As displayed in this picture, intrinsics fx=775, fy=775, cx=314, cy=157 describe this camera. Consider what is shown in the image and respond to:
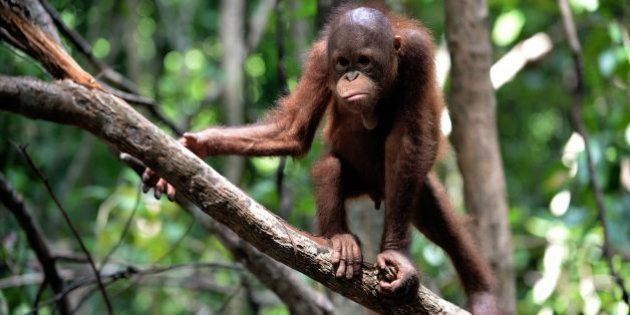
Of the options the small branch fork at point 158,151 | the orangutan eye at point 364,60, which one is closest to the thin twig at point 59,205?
the small branch fork at point 158,151

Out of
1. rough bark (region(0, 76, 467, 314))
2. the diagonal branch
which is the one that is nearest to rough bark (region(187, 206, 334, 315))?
the diagonal branch

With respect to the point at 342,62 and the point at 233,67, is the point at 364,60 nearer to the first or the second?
the point at 342,62

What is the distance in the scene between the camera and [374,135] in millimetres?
3789

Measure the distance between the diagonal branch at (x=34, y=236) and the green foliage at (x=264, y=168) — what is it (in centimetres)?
34

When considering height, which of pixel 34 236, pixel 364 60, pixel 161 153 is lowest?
pixel 34 236

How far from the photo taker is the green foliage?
500 centimetres

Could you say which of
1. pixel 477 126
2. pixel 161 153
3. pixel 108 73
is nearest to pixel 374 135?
pixel 477 126

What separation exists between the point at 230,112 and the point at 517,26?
88.0 inches

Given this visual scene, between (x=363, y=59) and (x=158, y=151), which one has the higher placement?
(x=158, y=151)

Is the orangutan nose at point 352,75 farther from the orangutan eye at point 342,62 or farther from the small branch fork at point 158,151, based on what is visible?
the small branch fork at point 158,151

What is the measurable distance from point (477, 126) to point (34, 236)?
102 inches

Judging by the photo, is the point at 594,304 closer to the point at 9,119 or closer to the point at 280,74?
the point at 280,74

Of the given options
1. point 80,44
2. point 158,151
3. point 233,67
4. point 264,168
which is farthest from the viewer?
point 264,168

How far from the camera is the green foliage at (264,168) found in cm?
500
